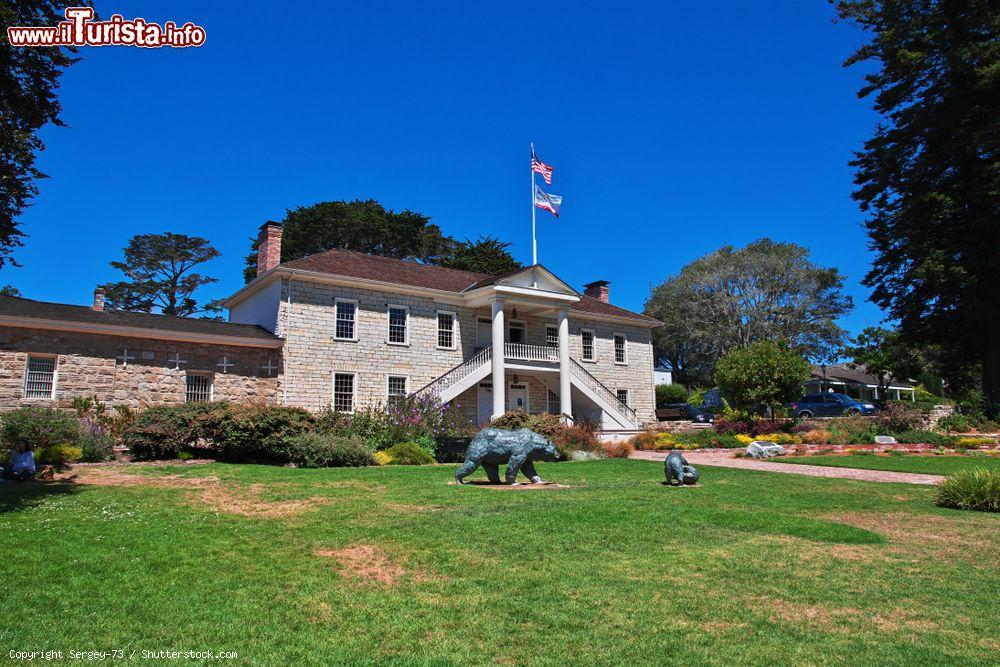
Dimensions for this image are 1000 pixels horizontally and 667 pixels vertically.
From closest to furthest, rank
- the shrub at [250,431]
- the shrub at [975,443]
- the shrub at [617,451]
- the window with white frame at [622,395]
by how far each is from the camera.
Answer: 1. the shrub at [250,431]
2. the shrub at [617,451]
3. the shrub at [975,443]
4. the window with white frame at [622,395]

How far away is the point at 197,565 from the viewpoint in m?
6.78

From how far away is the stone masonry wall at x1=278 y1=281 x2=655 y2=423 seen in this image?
85.5ft

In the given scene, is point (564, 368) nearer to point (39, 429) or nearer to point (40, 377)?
point (40, 377)

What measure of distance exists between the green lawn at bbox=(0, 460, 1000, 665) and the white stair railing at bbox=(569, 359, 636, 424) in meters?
21.4

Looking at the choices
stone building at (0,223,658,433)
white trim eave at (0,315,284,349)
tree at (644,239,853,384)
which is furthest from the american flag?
tree at (644,239,853,384)

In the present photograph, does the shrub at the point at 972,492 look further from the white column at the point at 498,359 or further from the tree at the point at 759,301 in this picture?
the tree at the point at 759,301

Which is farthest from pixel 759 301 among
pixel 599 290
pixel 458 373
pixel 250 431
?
pixel 250 431

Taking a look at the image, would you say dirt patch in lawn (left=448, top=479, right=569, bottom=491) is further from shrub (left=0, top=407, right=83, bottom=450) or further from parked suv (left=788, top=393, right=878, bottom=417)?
parked suv (left=788, top=393, right=878, bottom=417)

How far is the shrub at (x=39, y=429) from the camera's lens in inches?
623

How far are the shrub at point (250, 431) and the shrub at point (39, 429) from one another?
9.84ft

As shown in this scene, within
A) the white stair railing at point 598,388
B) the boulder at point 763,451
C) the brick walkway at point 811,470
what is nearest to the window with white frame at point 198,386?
the brick walkway at point 811,470

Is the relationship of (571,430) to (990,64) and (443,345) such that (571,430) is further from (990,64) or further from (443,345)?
(990,64)

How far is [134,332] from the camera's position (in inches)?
891

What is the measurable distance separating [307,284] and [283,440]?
34.2 feet
